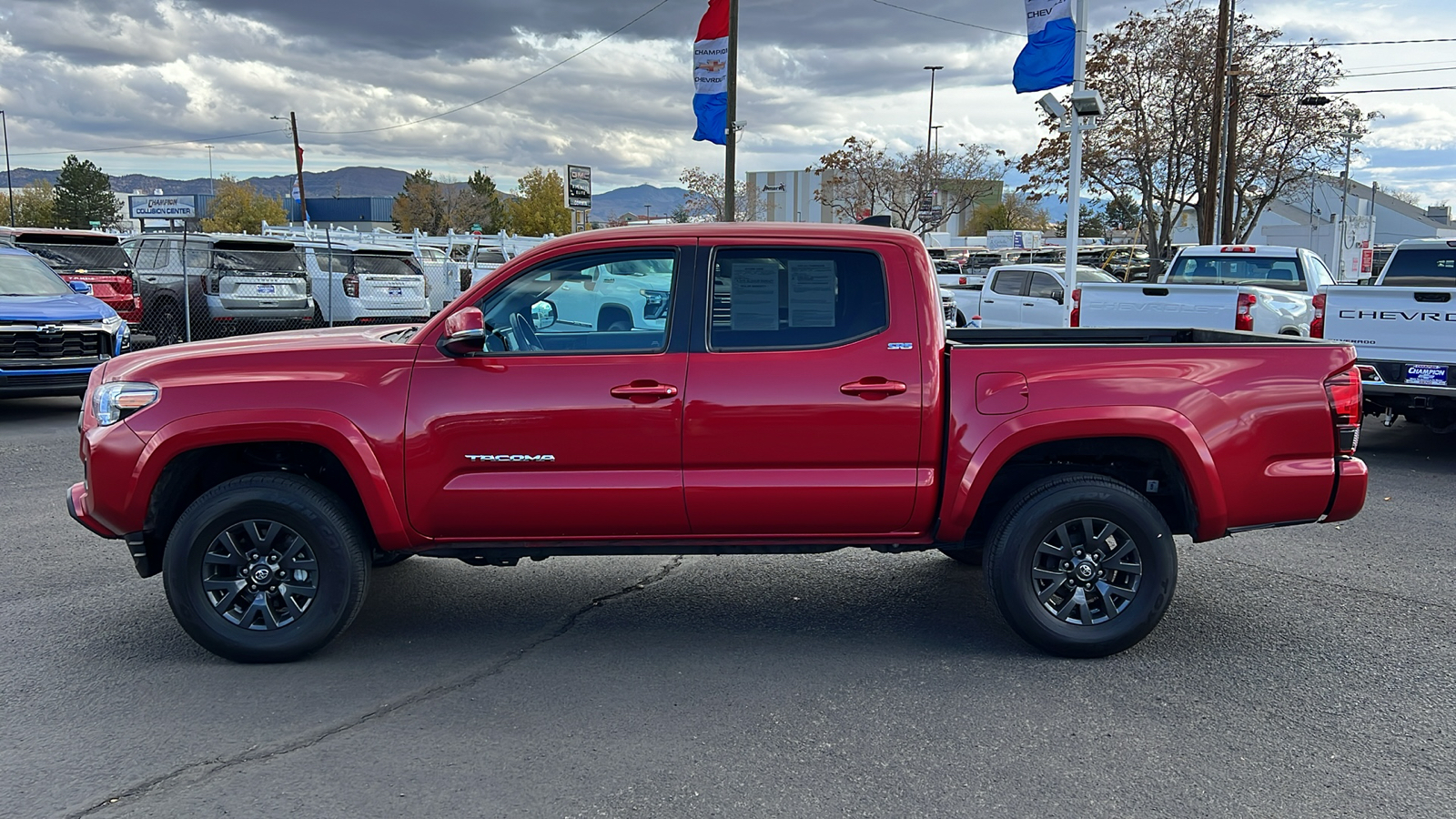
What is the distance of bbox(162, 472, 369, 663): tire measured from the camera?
4477 mm

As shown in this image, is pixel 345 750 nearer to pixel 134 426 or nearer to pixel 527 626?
pixel 527 626

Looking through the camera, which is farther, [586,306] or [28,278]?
[28,278]

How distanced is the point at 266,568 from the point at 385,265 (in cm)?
1390

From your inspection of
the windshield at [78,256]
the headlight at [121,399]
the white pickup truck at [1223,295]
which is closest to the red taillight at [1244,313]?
the white pickup truck at [1223,295]

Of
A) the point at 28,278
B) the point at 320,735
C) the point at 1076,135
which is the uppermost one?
the point at 1076,135

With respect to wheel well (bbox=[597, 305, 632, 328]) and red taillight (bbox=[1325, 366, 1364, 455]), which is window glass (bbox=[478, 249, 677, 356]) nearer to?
wheel well (bbox=[597, 305, 632, 328])

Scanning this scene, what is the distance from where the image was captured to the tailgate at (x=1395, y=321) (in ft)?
29.3

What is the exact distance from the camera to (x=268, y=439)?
447 centimetres

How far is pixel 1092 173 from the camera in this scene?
34062 millimetres

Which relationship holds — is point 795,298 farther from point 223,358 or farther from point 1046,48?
point 1046,48

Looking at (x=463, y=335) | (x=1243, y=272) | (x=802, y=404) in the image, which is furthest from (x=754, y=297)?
(x=1243, y=272)

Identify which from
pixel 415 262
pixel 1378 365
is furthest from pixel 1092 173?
pixel 1378 365

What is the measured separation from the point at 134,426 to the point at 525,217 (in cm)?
7563

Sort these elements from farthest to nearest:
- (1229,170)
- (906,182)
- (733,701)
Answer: (906,182)
(1229,170)
(733,701)
